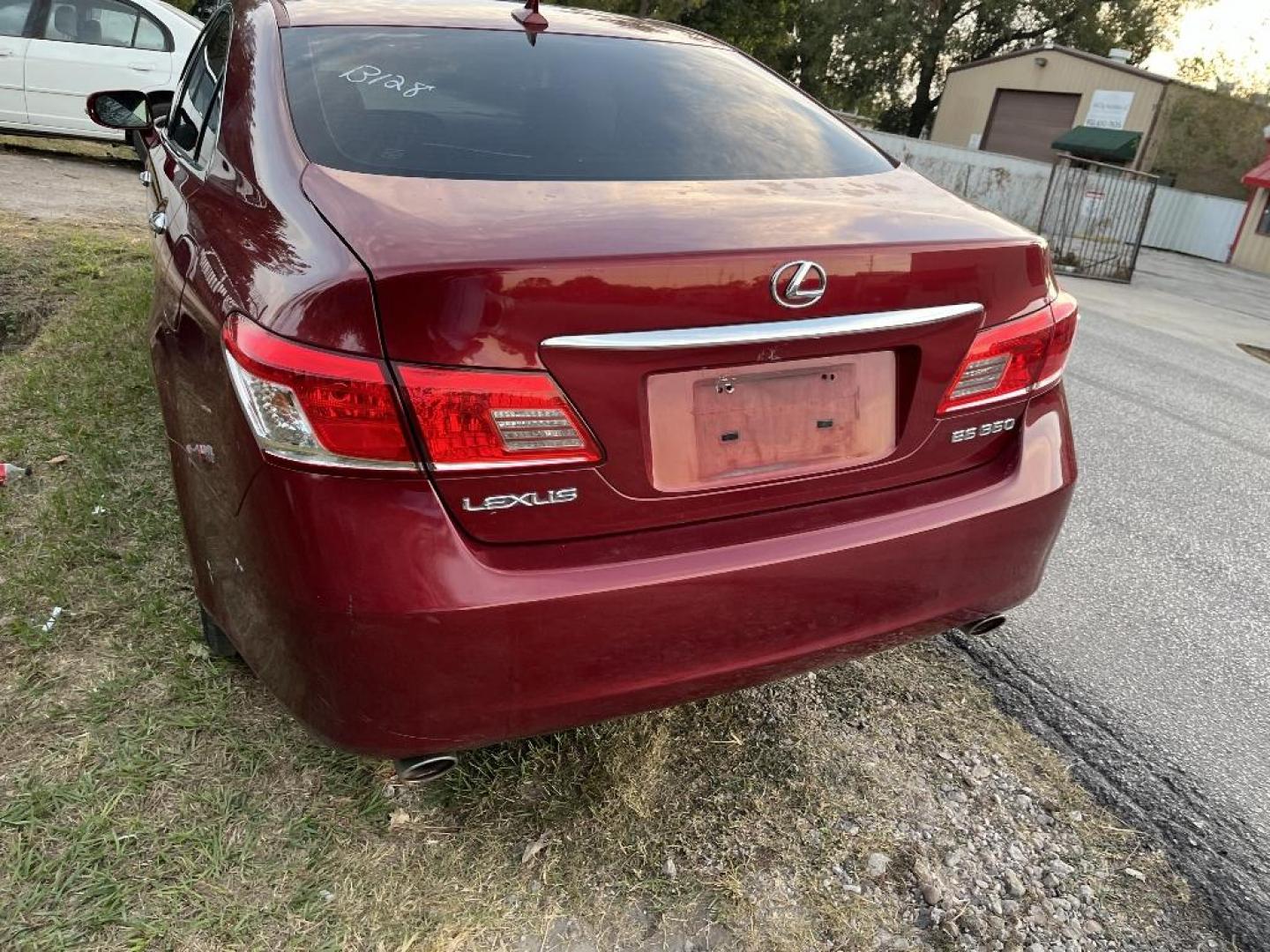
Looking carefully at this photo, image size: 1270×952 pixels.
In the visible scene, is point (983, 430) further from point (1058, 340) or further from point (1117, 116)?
point (1117, 116)

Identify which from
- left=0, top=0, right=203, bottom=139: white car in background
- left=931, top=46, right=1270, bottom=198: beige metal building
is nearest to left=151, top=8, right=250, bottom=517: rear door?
left=0, top=0, right=203, bottom=139: white car in background

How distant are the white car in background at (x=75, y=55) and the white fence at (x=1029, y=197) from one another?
9718 millimetres

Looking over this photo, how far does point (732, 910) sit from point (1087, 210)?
48.8ft

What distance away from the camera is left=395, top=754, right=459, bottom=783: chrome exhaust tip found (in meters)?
1.62

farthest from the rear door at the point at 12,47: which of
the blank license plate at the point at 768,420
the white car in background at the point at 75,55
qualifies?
the blank license plate at the point at 768,420

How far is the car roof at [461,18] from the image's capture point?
7.71 feet

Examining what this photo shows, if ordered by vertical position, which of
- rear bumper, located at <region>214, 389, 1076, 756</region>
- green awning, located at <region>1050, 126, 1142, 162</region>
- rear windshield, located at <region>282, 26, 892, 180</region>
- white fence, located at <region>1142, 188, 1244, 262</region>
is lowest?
white fence, located at <region>1142, 188, 1244, 262</region>

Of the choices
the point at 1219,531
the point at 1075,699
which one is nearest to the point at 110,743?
the point at 1075,699

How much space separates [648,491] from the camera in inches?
62.9

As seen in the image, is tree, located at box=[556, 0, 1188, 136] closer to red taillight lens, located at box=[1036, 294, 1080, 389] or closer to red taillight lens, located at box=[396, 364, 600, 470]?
red taillight lens, located at box=[1036, 294, 1080, 389]

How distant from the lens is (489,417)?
1449 mm

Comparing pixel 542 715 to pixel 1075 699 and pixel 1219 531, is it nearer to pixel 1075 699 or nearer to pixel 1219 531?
pixel 1075 699

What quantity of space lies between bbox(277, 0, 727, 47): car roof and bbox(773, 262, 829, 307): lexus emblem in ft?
4.39

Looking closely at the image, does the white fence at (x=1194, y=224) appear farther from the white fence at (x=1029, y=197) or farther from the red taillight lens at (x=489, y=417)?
the red taillight lens at (x=489, y=417)
